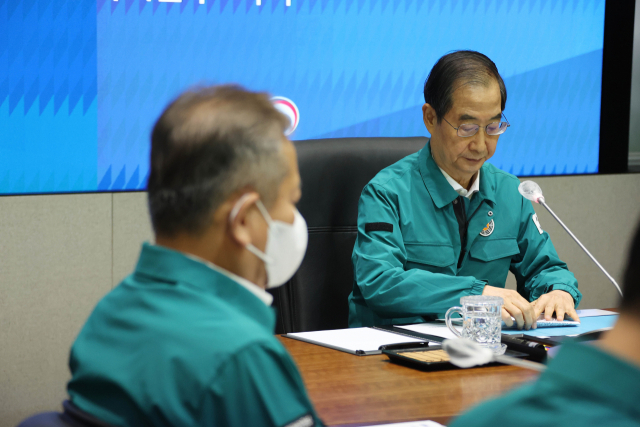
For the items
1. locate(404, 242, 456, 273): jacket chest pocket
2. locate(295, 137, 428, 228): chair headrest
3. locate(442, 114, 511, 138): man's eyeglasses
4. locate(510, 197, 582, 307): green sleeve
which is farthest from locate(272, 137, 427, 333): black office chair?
locate(510, 197, 582, 307): green sleeve

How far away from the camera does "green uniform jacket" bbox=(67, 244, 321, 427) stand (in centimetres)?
67

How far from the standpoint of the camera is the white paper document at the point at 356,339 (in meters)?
1.44

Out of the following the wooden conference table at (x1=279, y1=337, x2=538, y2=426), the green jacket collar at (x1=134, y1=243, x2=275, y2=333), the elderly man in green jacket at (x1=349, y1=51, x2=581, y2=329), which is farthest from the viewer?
the elderly man in green jacket at (x1=349, y1=51, x2=581, y2=329)

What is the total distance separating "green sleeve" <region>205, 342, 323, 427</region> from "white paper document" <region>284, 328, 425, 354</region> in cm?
72

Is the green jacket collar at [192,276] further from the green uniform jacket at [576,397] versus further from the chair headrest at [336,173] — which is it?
the chair headrest at [336,173]

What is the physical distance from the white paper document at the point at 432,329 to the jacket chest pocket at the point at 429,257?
0.28 m

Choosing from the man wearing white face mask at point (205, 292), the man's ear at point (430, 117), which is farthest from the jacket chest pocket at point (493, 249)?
A: the man wearing white face mask at point (205, 292)

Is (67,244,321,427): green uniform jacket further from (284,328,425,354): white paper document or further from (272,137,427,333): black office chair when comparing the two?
(272,137,427,333): black office chair

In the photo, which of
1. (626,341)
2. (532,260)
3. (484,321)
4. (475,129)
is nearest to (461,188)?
(475,129)

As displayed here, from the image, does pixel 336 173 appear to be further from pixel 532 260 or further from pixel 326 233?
pixel 532 260

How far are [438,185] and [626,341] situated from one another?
1572 mm

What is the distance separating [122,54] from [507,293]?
5.84 feet

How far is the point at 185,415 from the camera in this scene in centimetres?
67

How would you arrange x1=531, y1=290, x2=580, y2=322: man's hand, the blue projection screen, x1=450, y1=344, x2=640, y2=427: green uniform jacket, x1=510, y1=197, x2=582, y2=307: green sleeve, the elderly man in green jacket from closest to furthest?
x1=450, y1=344, x2=640, y2=427: green uniform jacket
x1=531, y1=290, x2=580, y2=322: man's hand
the elderly man in green jacket
x1=510, y1=197, x2=582, y2=307: green sleeve
the blue projection screen
